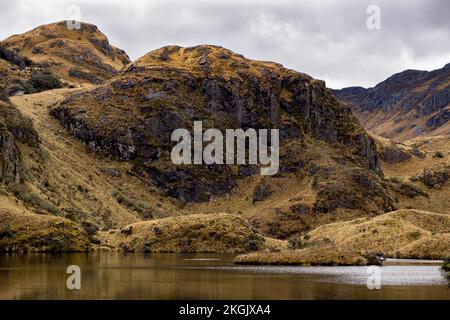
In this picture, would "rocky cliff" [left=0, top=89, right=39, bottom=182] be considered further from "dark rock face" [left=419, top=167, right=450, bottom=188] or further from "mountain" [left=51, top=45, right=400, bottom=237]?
"dark rock face" [left=419, top=167, right=450, bottom=188]

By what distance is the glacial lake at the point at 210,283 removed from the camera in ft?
145

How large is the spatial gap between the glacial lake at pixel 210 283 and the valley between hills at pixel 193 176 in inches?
1339

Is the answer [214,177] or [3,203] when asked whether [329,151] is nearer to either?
[214,177]

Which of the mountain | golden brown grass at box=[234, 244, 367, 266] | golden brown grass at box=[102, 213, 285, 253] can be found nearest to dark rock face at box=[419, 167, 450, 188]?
the mountain

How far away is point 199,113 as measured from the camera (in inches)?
7121

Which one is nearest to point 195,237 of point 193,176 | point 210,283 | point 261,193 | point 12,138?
point 12,138

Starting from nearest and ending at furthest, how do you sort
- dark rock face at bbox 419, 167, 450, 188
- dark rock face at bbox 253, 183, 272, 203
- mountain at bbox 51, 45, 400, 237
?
mountain at bbox 51, 45, 400, 237, dark rock face at bbox 253, 183, 272, 203, dark rock face at bbox 419, 167, 450, 188

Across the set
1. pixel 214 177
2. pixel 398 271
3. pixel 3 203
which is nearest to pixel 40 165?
pixel 3 203

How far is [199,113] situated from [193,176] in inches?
697

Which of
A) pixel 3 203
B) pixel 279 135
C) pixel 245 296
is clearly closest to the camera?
pixel 245 296

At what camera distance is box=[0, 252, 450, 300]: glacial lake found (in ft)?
145

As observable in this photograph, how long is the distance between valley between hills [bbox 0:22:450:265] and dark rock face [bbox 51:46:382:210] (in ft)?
0.91
